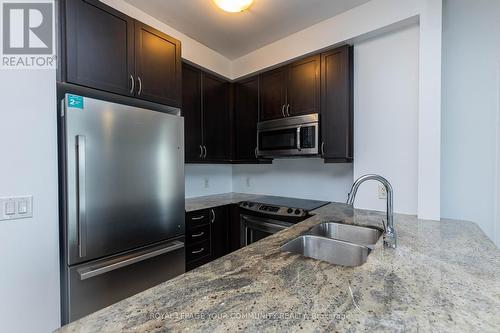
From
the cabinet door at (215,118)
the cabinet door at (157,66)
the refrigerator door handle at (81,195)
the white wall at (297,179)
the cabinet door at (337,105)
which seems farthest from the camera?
the cabinet door at (215,118)

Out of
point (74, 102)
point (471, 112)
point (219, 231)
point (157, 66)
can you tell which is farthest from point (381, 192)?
point (74, 102)

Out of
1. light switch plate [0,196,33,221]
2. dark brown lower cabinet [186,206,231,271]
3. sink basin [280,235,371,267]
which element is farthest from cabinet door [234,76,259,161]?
light switch plate [0,196,33,221]

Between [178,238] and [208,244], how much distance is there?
20.4 inches

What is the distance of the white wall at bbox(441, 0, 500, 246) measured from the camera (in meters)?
1.57

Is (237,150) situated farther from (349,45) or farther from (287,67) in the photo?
(349,45)

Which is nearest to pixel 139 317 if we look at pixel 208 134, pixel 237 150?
pixel 208 134

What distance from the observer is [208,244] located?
226cm

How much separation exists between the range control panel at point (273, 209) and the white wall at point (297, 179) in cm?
57

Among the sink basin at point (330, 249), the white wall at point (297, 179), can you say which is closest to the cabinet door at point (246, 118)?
the white wall at point (297, 179)

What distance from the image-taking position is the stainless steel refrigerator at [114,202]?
4.20 ft

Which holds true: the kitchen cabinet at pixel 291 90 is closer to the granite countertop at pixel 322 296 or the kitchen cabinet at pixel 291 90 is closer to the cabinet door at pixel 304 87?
the cabinet door at pixel 304 87

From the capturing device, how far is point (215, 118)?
2676 mm

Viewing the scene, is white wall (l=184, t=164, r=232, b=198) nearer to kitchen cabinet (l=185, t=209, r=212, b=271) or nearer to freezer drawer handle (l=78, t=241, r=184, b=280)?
kitchen cabinet (l=185, t=209, r=212, b=271)

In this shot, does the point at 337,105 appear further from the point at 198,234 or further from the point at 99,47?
the point at 99,47
